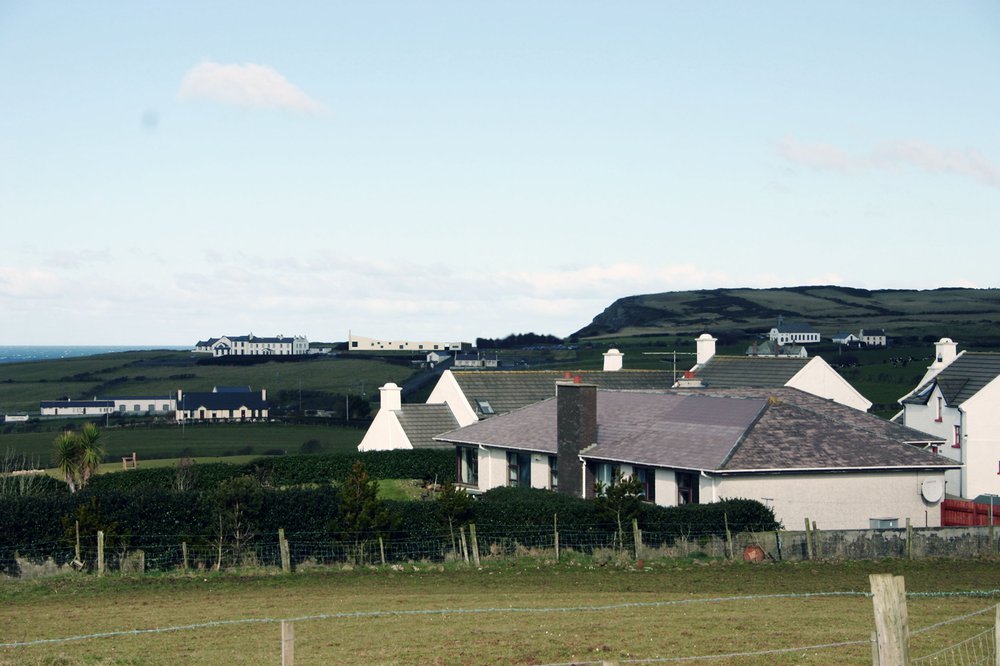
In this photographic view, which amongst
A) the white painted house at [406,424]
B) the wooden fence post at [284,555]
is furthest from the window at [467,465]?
the wooden fence post at [284,555]

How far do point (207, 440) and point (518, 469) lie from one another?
58196mm

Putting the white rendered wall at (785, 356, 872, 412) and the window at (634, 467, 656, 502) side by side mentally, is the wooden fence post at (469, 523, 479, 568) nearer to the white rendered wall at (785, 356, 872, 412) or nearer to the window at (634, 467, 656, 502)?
the window at (634, 467, 656, 502)

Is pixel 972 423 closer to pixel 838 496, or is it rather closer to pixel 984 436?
pixel 984 436

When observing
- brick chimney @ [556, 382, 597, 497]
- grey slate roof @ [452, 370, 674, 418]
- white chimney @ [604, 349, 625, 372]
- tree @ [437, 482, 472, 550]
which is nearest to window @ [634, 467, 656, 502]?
brick chimney @ [556, 382, 597, 497]

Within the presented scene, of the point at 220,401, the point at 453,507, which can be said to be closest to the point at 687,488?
the point at 453,507

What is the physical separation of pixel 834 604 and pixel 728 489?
13.4m

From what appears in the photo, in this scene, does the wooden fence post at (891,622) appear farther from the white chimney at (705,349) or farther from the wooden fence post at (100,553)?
the white chimney at (705,349)

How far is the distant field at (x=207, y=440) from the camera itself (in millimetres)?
92500

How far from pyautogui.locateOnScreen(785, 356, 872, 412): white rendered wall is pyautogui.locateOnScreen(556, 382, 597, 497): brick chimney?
63.2 feet

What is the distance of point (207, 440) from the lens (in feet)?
336

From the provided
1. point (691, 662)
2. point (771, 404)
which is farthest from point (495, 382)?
point (691, 662)

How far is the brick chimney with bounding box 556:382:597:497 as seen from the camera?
46.1m

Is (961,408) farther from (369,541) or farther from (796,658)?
(796,658)

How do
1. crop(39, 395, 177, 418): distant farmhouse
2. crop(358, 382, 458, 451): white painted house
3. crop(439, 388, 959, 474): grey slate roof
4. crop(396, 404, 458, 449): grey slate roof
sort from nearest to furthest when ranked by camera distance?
crop(439, 388, 959, 474): grey slate roof → crop(396, 404, 458, 449): grey slate roof → crop(358, 382, 458, 451): white painted house → crop(39, 395, 177, 418): distant farmhouse
